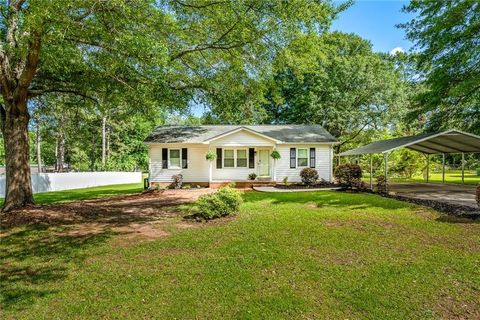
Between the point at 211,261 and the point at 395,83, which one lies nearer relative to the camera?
the point at 211,261

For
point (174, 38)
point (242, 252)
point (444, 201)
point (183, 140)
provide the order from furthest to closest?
point (183, 140)
point (444, 201)
point (174, 38)
point (242, 252)

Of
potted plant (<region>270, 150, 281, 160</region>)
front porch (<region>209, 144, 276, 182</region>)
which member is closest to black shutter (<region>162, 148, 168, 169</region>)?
front porch (<region>209, 144, 276, 182</region>)

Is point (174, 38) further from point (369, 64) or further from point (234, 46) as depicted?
point (369, 64)

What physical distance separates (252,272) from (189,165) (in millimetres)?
15349

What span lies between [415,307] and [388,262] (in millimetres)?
1532

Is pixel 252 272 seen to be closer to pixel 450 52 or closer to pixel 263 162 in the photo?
pixel 263 162

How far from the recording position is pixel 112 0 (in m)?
6.72

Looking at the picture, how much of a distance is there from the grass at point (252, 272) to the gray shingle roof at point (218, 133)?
1231 centimetres

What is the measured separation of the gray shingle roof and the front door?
1343 mm

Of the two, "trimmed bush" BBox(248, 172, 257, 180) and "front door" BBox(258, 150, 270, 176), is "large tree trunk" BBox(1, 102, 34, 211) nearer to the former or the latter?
"trimmed bush" BBox(248, 172, 257, 180)

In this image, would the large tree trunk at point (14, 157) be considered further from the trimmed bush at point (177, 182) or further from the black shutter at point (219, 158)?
the black shutter at point (219, 158)

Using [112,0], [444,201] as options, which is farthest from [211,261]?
[444,201]

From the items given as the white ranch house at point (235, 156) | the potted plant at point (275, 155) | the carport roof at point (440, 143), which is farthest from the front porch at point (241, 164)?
the carport roof at point (440, 143)

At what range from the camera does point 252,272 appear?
211 inches
